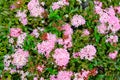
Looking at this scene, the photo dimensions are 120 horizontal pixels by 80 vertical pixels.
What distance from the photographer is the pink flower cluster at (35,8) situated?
485 centimetres

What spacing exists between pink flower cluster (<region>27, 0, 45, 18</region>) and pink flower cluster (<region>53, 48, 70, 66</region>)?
0.54 metres

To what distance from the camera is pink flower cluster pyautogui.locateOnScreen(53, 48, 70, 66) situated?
4.62 metres

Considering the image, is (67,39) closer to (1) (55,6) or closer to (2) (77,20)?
(2) (77,20)

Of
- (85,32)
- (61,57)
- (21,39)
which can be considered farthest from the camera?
(85,32)

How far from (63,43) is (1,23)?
2.69ft

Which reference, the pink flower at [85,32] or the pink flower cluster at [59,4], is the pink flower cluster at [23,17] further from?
the pink flower at [85,32]

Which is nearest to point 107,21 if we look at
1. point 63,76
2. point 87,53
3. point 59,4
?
point 87,53

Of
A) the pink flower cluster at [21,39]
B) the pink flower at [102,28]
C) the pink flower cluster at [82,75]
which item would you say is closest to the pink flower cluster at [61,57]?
the pink flower cluster at [82,75]

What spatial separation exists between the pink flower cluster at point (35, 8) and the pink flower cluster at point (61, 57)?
0.54 metres

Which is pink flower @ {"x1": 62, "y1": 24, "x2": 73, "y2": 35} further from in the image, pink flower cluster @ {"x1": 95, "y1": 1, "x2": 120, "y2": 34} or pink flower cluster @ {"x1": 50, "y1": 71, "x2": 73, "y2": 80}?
pink flower cluster @ {"x1": 50, "y1": 71, "x2": 73, "y2": 80}

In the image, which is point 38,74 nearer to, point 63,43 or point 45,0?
point 63,43

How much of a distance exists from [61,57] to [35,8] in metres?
0.73

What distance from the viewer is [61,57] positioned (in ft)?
15.1

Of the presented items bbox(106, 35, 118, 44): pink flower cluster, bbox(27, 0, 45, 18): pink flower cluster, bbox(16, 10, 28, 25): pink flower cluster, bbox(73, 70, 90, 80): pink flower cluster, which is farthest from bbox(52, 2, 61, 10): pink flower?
bbox(73, 70, 90, 80): pink flower cluster
